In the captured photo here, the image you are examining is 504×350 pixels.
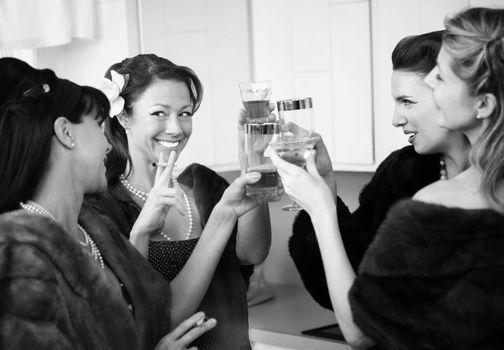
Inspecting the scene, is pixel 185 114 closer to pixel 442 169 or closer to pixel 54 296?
pixel 442 169

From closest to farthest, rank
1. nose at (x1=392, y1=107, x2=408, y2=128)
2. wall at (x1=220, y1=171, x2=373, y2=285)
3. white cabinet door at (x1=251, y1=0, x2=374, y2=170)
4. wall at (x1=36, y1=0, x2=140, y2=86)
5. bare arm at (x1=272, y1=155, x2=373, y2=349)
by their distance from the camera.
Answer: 1. bare arm at (x1=272, y1=155, x2=373, y2=349)
2. nose at (x1=392, y1=107, x2=408, y2=128)
3. white cabinet door at (x1=251, y1=0, x2=374, y2=170)
4. wall at (x1=36, y1=0, x2=140, y2=86)
5. wall at (x1=220, y1=171, x2=373, y2=285)

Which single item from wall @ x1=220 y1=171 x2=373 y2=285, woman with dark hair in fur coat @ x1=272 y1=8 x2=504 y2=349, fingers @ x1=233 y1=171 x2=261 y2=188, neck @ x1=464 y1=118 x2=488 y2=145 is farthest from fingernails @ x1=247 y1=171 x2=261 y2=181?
wall @ x1=220 y1=171 x2=373 y2=285

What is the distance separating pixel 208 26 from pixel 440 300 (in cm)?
196

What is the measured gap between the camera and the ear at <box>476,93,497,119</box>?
55.6 inches

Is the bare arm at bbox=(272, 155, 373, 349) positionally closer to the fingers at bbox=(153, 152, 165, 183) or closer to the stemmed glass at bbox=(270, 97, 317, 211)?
the stemmed glass at bbox=(270, 97, 317, 211)

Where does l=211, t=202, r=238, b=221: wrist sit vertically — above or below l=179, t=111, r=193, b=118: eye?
below

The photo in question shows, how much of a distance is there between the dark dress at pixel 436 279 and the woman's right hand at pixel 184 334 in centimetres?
41

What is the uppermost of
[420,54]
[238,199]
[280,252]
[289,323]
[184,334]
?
[420,54]

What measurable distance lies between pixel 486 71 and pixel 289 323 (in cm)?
179

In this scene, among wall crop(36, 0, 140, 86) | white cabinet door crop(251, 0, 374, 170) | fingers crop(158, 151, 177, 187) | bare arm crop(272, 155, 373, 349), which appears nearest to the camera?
bare arm crop(272, 155, 373, 349)

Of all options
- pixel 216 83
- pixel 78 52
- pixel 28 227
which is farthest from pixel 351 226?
pixel 78 52

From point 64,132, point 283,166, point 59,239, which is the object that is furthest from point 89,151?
point 283,166

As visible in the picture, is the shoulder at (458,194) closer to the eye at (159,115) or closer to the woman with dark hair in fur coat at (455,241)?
the woman with dark hair in fur coat at (455,241)

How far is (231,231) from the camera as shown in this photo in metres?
1.91
